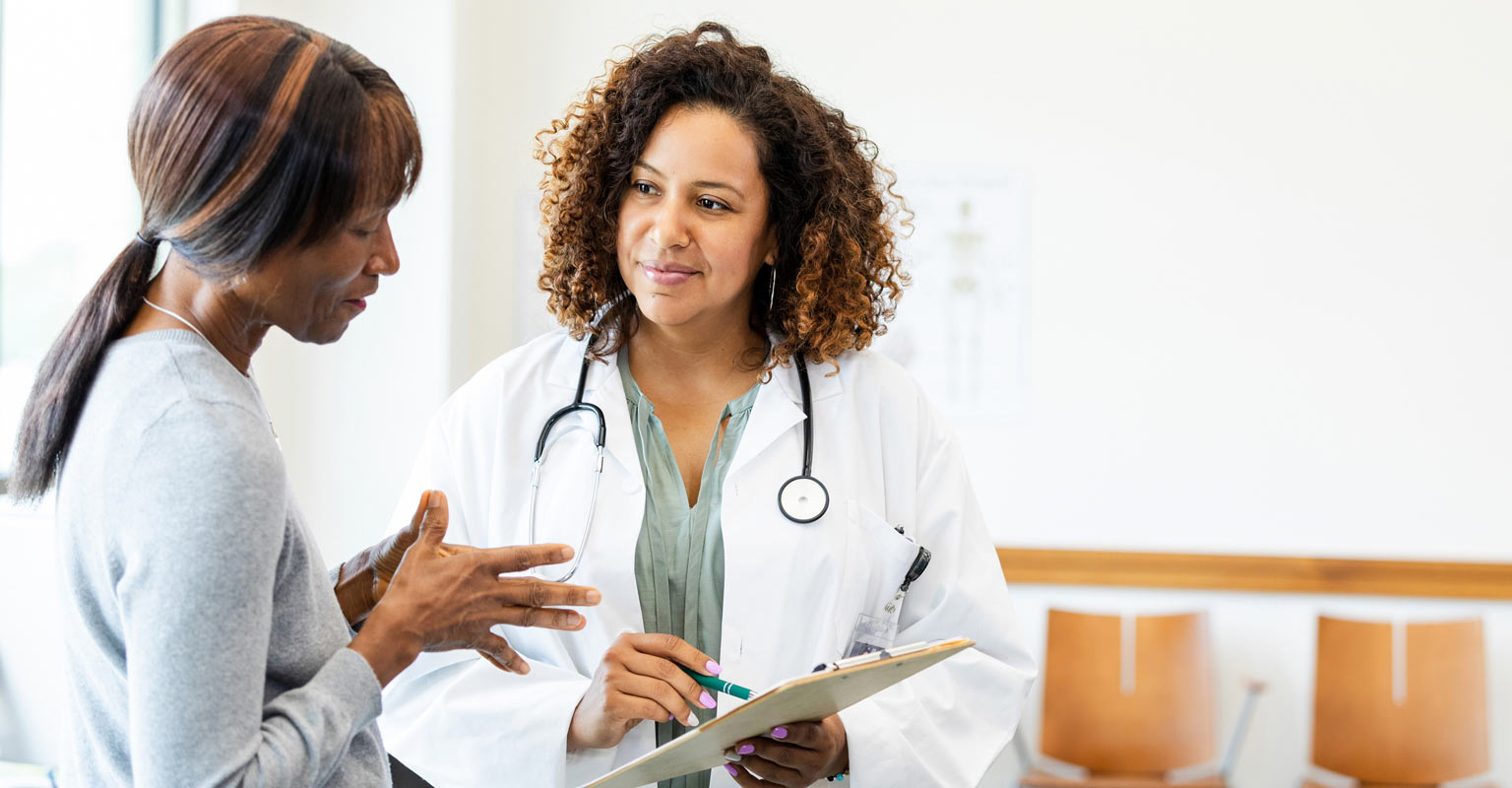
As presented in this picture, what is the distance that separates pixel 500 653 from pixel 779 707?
0.27 m

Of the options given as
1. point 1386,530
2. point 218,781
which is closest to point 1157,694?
point 1386,530

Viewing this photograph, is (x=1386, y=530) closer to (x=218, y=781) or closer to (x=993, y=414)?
(x=993, y=414)

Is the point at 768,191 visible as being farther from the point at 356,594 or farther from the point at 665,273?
the point at 356,594

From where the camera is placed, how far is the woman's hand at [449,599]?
3.02ft

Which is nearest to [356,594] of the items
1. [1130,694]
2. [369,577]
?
[369,577]

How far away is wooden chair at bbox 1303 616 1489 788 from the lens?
2.82 m

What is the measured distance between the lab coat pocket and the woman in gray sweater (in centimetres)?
65

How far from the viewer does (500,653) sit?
1.09 m

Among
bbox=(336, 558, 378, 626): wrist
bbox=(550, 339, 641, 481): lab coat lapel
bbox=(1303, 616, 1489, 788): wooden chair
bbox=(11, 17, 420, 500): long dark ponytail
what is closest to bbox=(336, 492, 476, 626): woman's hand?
bbox=(336, 558, 378, 626): wrist

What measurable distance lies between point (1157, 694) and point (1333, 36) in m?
1.82

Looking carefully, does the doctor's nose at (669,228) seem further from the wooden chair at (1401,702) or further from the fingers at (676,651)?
the wooden chair at (1401,702)

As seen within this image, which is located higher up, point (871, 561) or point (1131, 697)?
point (871, 561)

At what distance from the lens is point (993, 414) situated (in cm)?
323

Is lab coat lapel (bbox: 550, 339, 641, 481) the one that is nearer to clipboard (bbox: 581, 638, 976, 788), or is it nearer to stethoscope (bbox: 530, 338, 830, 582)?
stethoscope (bbox: 530, 338, 830, 582)
